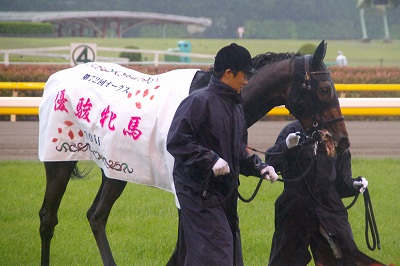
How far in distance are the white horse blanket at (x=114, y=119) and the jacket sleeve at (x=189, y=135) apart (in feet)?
2.79

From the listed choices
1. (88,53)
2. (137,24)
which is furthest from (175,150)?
(137,24)

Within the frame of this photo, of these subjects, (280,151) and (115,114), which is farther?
(115,114)

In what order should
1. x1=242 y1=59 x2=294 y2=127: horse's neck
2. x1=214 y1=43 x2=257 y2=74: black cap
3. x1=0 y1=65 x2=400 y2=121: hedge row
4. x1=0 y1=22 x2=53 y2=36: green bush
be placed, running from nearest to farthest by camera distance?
x1=214 y1=43 x2=257 y2=74: black cap
x1=242 y1=59 x2=294 y2=127: horse's neck
x1=0 y1=65 x2=400 y2=121: hedge row
x1=0 y1=22 x2=53 y2=36: green bush

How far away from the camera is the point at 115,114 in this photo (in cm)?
533

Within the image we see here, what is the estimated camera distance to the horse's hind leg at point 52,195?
225 inches

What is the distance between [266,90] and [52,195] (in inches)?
70.7

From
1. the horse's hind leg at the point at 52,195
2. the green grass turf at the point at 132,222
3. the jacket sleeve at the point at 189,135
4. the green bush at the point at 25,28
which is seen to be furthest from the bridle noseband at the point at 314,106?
the green bush at the point at 25,28

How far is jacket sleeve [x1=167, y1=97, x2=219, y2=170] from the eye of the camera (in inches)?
153

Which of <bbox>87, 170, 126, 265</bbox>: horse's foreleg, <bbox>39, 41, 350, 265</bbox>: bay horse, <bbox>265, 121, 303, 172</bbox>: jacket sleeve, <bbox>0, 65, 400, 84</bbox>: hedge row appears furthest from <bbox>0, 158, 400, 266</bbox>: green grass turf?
<bbox>0, 65, 400, 84</bbox>: hedge row

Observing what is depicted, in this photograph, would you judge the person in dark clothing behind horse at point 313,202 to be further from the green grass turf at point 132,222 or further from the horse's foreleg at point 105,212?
the horse's foreleg at point 105,212

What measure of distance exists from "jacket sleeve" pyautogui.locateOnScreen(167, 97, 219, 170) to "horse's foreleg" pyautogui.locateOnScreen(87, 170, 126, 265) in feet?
5.32

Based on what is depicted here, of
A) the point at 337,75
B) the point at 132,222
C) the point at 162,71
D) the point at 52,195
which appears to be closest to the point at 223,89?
the point at 52,195

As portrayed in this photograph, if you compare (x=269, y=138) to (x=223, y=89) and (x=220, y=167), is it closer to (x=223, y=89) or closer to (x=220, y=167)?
(x=223, y=89)

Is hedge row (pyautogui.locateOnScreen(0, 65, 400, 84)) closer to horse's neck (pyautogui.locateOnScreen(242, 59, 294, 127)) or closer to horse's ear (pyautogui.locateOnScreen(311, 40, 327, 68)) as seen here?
horse's neck (pyautogui.locateOnScreen(242, 59, 294, 127))
